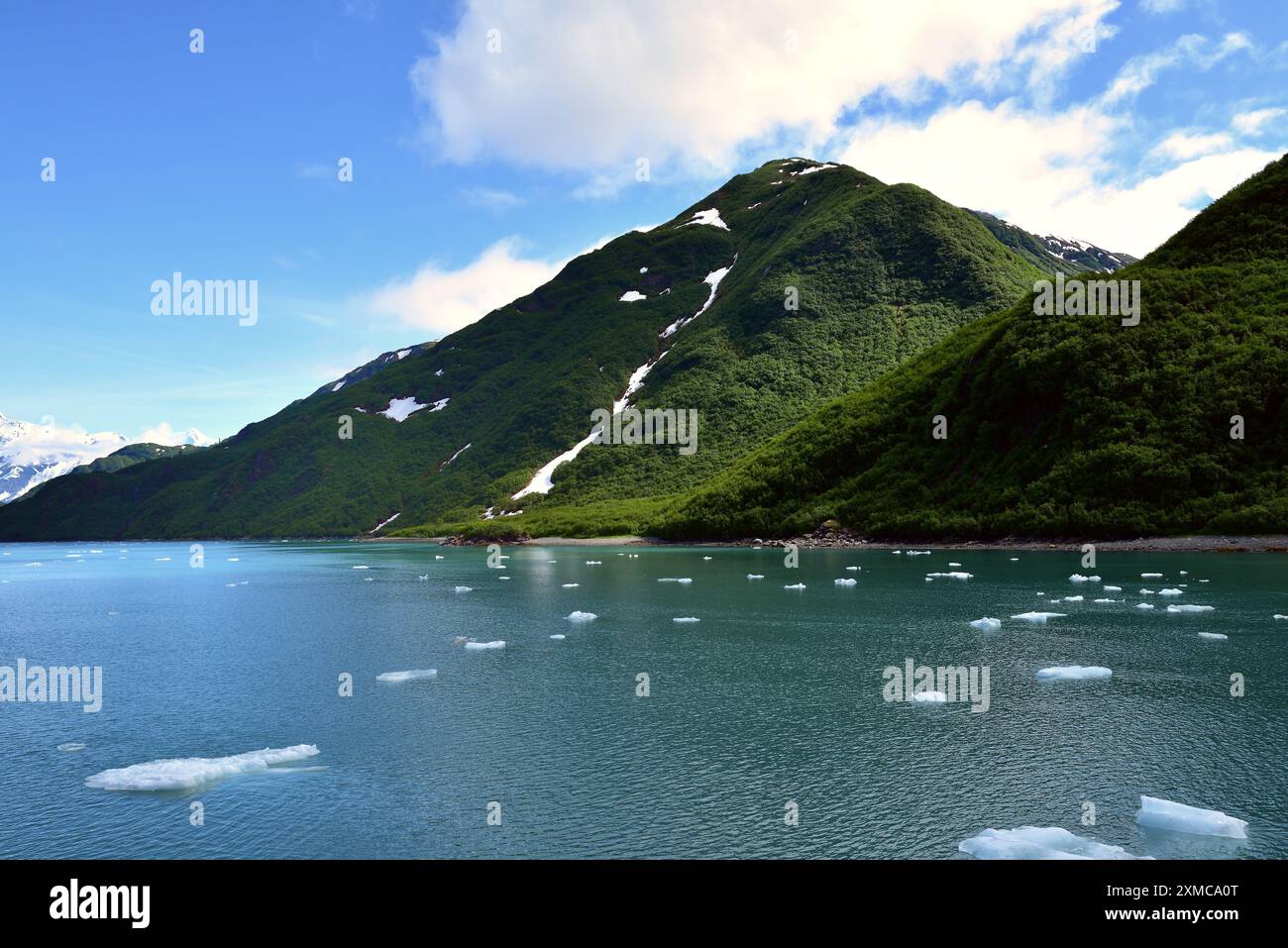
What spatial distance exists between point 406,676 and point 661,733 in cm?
1196

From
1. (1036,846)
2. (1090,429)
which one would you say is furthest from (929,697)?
(1090,429)

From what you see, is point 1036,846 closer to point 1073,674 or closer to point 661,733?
point 661,733

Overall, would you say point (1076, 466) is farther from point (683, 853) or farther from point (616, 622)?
point (683, 853)

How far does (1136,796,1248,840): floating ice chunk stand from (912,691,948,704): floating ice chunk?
8.82 meters

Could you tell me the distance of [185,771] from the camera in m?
17.5

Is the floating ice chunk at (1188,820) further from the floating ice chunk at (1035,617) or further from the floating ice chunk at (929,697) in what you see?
the floating ice chunk at (1035,617)

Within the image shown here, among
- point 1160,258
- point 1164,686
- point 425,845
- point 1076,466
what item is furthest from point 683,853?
point 1160,258

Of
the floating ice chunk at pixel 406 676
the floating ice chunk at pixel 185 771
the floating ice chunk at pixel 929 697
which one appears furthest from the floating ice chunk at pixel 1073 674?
the floating ice chunk at pixel 185 771

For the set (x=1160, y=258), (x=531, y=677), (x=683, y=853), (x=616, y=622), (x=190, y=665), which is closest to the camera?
(x=683, y=853)

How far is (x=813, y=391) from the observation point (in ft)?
648

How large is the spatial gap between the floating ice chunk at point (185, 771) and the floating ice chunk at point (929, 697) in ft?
56.4

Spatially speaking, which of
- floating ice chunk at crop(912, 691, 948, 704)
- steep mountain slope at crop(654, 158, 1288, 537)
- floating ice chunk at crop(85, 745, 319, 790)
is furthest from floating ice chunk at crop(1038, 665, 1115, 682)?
steep mountain slope at crop(654, 158, 1288, 537)

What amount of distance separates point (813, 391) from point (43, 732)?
7413 inches
